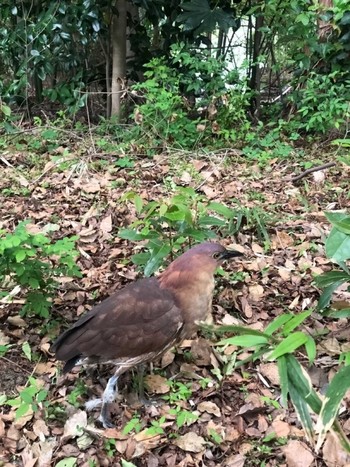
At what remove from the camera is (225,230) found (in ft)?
11.9

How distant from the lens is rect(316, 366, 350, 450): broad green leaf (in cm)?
139

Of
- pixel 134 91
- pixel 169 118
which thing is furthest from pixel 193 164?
pixel 134 91

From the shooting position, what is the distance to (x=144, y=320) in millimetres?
2211

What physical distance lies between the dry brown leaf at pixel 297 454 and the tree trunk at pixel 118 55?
4.43 meters

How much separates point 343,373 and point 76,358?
122cm

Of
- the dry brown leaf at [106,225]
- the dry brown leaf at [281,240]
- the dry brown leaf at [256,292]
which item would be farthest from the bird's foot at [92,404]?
the dry brown leaf at [281,240]

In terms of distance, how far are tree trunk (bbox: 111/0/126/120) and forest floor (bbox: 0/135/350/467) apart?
1.37m

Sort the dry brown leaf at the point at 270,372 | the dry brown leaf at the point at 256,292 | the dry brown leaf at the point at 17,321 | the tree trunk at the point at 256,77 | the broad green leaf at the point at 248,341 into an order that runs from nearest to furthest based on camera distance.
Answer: the broad green leaf at the point at 248,341 → the dry brown leaf at the point at 270,372 → the dry brown leaf at the point at 17,321 → the dry brown leaf at the point at 256,292 → the tree trunk at the point at 256,77

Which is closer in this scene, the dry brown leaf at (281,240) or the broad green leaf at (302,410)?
the broad green leaf at (302,410)

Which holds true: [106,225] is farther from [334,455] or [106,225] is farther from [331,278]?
[334,455]

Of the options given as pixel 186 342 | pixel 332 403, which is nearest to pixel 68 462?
pixel 186 342

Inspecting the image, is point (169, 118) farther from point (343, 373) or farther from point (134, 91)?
point (343, 373)

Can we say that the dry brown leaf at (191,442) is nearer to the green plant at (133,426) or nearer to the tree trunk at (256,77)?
the green plant at (133,426)

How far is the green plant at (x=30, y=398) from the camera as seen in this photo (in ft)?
7.07
